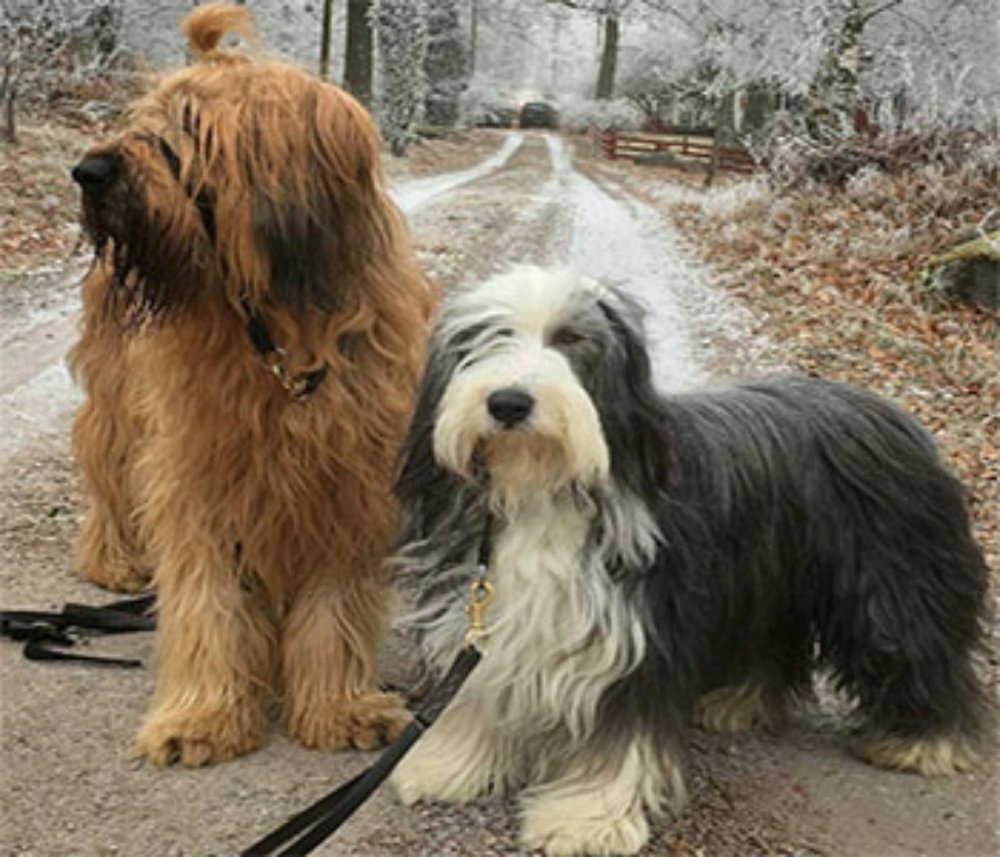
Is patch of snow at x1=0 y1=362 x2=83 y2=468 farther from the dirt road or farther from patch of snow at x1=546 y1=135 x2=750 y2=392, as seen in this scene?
patch of snow at x1=546 y1=135 x2=750 y2=392

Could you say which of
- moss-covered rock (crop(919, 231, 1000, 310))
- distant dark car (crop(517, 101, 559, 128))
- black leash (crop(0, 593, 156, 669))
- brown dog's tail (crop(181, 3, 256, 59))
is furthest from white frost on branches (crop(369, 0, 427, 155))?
distant dark car (crop(517, 101, 559, 128))

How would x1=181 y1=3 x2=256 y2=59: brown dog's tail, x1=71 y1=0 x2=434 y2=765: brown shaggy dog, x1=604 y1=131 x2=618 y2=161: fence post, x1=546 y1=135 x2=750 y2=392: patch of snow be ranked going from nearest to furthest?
1. x1=71 y1=0 x2=434 y2=765: brown shaggy dog
2. x1=181 y1=3 x2=256 y2=59: brown dog's tail
3. x1=546 y1=135 x2=750 y2=392: patch of snow
4. x1=604 y1=131 x2=618 y2=161: fence post

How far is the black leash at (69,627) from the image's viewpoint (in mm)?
4082

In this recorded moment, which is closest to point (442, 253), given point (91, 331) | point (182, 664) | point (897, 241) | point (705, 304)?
point (705, 304)

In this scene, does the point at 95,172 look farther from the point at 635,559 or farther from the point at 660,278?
the point at 660,278

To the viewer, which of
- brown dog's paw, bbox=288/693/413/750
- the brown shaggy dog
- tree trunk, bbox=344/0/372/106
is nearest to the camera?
the brown shaggy dog

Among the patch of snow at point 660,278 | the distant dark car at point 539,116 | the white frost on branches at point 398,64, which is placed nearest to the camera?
the patch of snow at point 660,278

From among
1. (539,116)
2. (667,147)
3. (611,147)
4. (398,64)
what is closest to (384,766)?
(398,64)

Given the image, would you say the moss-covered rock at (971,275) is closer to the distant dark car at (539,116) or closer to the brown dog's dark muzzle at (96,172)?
the brown dog's dark muzzle at (96,172)

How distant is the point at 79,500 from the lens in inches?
225

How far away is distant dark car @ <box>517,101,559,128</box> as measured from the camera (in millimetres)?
54969

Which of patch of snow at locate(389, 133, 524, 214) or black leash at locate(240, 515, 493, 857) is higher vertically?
black leash at locate(240, 515, 493, 857)

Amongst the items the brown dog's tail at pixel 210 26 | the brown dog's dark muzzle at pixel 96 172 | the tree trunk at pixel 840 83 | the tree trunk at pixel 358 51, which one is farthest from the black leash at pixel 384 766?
the tree trunk at pixel 358 51

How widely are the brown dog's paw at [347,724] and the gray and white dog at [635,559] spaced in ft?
0.63
